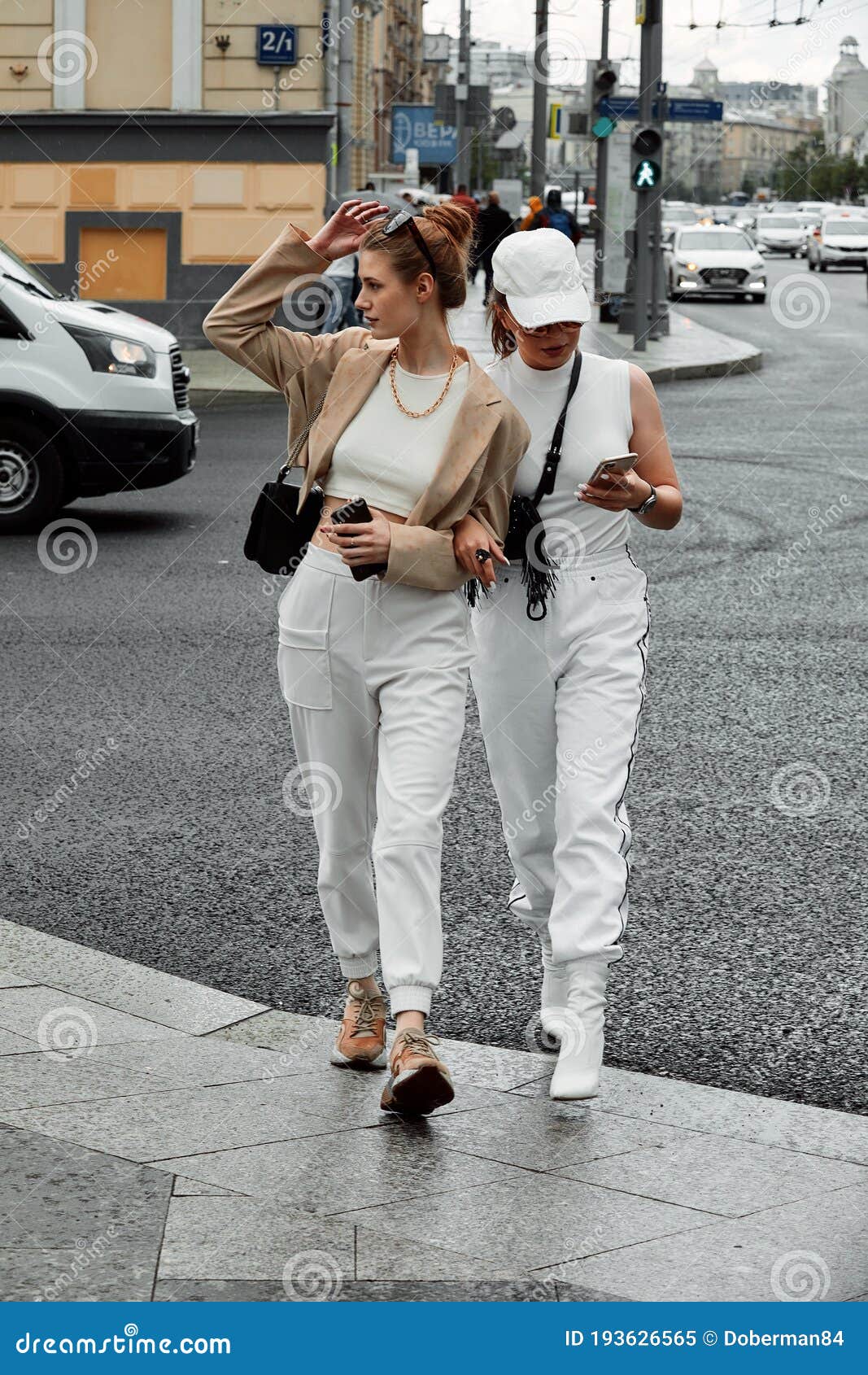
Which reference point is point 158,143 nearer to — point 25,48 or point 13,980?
point 25,48

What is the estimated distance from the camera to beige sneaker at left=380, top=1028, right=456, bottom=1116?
11.8 feet

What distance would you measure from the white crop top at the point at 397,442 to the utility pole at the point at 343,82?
19844 mm

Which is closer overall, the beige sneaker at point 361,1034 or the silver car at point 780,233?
the beige sneaker at point 361,1034

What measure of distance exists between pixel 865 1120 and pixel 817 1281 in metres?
0.83

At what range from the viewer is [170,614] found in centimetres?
919

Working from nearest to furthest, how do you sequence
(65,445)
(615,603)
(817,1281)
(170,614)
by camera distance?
1. (817,1281)
2. (615,603)
3. (170,614)
4. (65,445)

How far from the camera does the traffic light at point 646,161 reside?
2331 centimetres

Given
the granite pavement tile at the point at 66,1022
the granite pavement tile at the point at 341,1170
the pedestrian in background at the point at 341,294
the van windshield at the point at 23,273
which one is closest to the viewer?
the granite pavement tile at the point at 341,1170

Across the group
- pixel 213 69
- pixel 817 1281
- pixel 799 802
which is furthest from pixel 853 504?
pixel 213 69

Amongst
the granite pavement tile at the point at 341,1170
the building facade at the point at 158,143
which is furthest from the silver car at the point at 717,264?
the granite pavement tile at the point at 341,1170

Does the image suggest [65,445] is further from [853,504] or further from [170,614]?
[853,504]

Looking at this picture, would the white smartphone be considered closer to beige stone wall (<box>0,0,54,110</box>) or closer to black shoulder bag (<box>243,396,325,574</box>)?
black shoulder bag (<box>243,396,325,574</box>)

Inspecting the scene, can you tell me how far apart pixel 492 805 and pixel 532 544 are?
2312 millimetres

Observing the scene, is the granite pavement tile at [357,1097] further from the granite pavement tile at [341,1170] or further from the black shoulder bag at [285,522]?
the black shoulder bag at [285,522]
